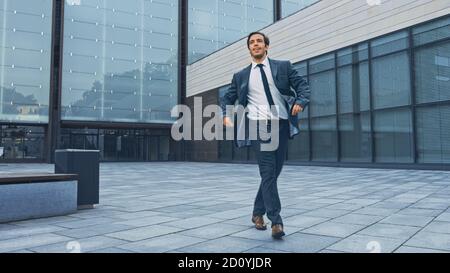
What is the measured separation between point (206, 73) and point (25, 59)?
11.7 metres

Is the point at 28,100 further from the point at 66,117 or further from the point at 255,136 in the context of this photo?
the point at 255,136

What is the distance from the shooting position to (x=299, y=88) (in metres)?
3.97

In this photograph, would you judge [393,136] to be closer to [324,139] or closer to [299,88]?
[324,139]

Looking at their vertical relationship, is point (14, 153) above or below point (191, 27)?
below

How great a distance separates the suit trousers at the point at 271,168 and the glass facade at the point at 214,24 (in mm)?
26452

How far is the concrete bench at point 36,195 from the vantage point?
4.93 meters

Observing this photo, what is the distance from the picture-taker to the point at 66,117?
83.6ft

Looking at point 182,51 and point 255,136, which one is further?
point 182,51

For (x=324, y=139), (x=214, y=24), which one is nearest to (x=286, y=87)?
(x=324, y=139)

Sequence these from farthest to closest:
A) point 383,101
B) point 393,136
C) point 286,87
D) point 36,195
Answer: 1. point 383,101
2. point 393,136
3. point 36,195
4. point 286,87

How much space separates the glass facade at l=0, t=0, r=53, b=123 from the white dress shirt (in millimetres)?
23961
